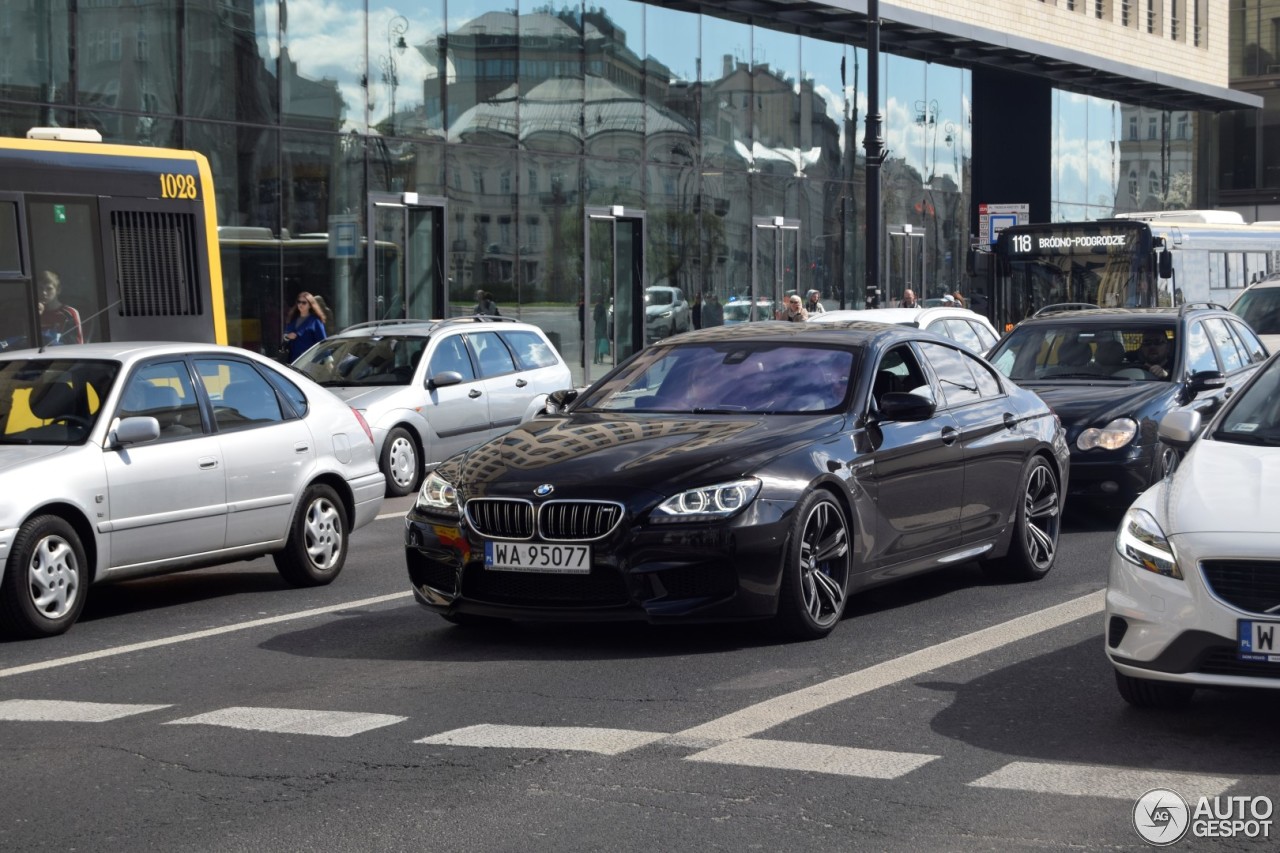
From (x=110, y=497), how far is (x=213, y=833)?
4334 millimetres

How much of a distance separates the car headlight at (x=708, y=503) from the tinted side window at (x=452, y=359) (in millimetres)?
10028

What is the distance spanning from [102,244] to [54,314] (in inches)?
32.5

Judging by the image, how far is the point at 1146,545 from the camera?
6.30 metres

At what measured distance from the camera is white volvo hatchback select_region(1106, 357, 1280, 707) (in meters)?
5.98

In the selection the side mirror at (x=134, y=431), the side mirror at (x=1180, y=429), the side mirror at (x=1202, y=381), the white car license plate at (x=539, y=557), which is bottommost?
the white car license plate at (x=539, y=557)

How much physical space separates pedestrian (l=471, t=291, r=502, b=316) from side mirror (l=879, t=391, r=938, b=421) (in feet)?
67.8

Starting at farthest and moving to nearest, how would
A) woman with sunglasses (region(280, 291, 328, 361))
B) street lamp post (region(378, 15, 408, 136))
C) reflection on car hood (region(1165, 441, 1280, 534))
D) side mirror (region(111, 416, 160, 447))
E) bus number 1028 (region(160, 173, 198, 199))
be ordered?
street lamp post (region(378, 15, 408, 136))
woman with sunglasses (region(280, 291, 328, 361))
bus number 1028 (region(160, 173, 198, 199))
side mirror (region(111, 416, 160, 447))
reflection on car hood (region(1165, 441, 1280, 534))

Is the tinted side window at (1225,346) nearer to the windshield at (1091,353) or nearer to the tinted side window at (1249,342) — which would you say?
the tinted side window at (1249,342)

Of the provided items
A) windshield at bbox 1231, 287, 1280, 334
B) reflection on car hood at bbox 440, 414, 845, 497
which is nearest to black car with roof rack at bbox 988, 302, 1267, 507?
reflection on car hood at bbox 440, 414, 845, 497

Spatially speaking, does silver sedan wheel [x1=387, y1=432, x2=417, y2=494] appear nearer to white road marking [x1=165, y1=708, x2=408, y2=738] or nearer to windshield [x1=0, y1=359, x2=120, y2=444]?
windshield [x1=0, y1=359, x2=120, y2=444]

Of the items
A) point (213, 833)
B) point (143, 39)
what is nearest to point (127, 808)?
point (213, 833)

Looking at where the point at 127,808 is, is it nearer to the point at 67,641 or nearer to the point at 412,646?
the point at 412,646

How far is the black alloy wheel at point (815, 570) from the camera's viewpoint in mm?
8109

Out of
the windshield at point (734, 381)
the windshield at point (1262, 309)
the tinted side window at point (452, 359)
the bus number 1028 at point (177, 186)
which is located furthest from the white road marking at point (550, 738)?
the windshield at point (1262, 309)
